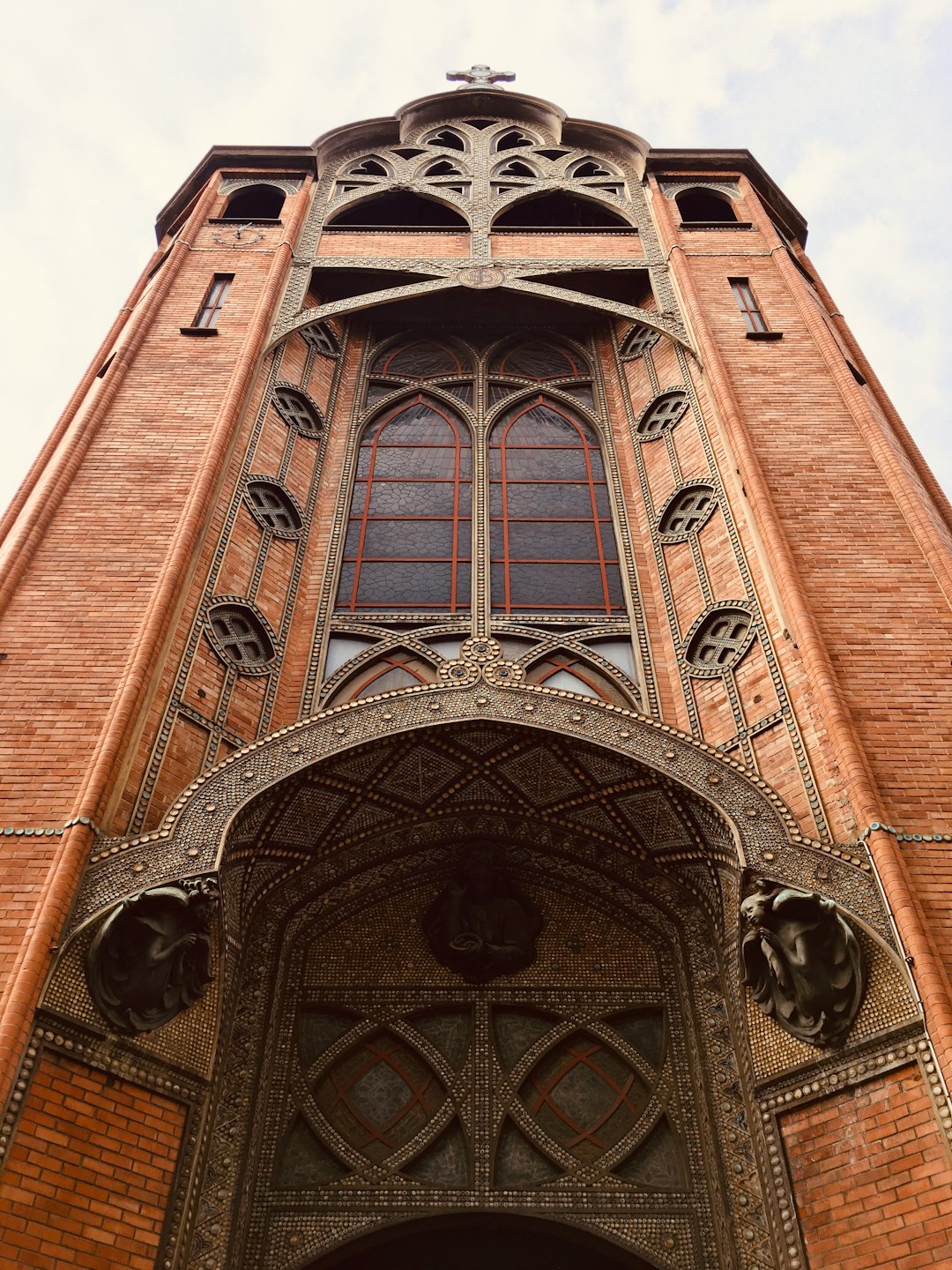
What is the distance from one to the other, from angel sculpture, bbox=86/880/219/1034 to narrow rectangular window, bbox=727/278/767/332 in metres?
7.96

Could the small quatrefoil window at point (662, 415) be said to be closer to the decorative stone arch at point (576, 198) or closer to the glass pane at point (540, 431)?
the glass pane at point (540, 431)

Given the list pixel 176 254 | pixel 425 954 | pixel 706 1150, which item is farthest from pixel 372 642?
pixel 176 254

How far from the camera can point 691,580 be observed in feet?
29.7

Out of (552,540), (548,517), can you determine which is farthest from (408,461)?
(552,540)

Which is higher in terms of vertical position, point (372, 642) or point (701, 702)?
point (372, 642)

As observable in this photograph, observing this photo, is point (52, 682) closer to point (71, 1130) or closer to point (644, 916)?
point (71, 1130)

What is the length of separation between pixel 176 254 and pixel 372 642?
5.84 metres

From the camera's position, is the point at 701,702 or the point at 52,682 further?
the point at 701,702

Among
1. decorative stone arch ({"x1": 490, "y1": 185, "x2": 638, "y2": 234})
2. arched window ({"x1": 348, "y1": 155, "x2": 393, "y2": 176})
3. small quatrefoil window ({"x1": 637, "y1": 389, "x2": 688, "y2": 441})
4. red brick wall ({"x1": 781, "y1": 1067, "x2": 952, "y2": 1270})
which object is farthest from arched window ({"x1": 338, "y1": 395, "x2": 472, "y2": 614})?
red brick wall ({"x1": 781, "y1": 1067, "x2": 952, "y2": 1270})

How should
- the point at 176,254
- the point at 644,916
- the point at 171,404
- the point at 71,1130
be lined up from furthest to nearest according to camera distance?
1. the point at 176,254
2. the point at 171,404
3. the point at 644,916
4. the point at 71,1130

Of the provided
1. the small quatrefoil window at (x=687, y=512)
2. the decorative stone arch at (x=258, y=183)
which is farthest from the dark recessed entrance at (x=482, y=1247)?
the decorative stone arch at (x=258, y=183)

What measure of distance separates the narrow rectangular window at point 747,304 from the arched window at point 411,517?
3.11 m

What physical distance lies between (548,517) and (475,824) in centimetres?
377

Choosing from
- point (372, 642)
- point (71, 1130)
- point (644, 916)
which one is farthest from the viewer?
point (372, 642)
